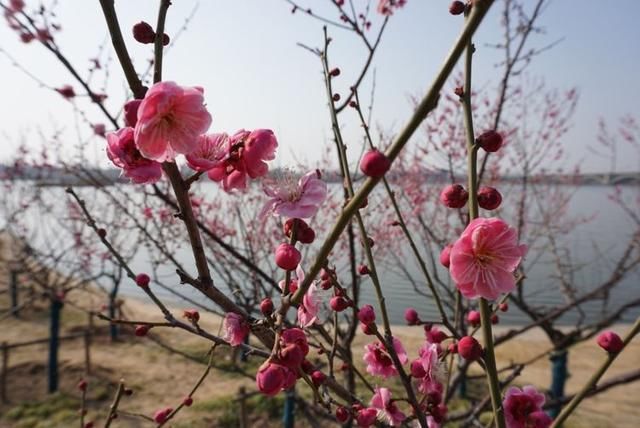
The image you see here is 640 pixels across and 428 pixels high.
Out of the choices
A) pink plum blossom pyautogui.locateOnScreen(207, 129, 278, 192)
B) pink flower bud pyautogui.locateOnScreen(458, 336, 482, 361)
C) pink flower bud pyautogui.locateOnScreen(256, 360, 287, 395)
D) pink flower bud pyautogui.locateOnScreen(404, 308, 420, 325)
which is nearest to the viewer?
pink flower bud pyautogui.locateOnScreen(256, 360, 287, 395)

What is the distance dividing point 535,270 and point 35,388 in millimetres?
14779

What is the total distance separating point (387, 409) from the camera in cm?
127

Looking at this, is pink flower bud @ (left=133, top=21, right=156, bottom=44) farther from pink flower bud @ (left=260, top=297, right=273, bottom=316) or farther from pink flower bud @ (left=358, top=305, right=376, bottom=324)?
pink flower bud @ (left=358, top=305, right=376, bottom=324)

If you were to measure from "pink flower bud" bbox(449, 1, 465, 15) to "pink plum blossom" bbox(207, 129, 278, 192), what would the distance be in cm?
46

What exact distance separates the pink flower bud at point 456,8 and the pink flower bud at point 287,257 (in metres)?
0.60

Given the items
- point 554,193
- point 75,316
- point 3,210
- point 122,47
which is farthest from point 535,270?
point 122,47

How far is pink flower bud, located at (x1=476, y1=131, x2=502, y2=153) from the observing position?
0.76 meters

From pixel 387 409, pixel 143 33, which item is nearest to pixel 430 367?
pixel 387 409

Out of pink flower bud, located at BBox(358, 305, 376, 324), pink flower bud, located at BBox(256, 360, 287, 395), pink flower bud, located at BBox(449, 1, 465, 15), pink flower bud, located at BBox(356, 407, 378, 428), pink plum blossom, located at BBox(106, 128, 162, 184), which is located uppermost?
pink flower bud, located at BBox(449, 1, 465, 15)

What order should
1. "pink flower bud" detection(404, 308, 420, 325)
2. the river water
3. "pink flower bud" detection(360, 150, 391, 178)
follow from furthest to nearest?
1. the river water
2. "pink flower bud" detection(404, 308, 420, 325)
3. "pink flower bud" detection(360, 150, 391, 178)

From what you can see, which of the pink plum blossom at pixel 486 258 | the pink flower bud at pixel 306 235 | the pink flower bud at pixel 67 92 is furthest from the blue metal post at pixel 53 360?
the pink plum blossom at pixel 486 258

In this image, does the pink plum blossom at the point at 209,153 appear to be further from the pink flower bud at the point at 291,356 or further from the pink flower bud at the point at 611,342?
the pink flower bud at the point at 611,342

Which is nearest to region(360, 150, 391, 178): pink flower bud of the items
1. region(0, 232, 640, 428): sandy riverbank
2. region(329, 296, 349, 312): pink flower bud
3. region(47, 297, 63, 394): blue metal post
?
region(329, 296, 349, 312): pink flower bud

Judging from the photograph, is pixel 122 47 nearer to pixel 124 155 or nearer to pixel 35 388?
pixel 124 155
